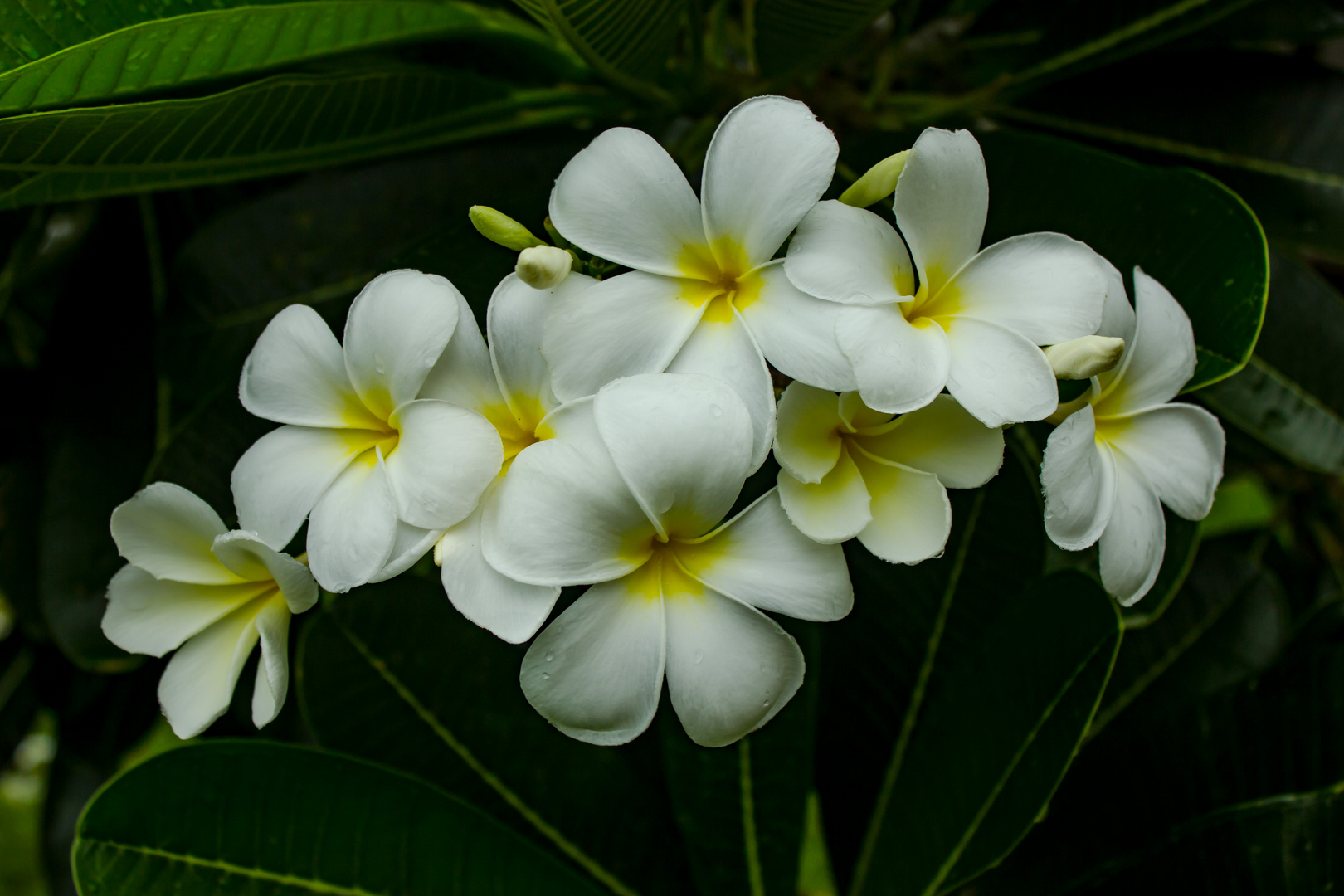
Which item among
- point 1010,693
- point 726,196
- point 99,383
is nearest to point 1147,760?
point 1010,693

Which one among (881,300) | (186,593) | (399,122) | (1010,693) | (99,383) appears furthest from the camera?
(99,383)

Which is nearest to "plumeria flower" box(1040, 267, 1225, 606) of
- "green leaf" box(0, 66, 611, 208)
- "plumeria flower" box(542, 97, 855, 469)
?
"plumeria flower" box(542, 97, 855, 469)

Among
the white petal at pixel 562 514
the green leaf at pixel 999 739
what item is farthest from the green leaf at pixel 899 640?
the white petal at pixel 562 514

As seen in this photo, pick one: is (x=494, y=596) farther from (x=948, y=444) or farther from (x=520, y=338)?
(x=948, y=444)

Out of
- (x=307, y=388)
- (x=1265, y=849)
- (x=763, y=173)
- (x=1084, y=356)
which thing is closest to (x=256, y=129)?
(x=307, y=388)

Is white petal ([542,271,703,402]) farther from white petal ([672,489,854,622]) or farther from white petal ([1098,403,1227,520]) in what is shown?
white petal ([1098,403,1227,520])

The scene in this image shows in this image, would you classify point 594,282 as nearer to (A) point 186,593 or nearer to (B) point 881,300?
(B) point 881,300

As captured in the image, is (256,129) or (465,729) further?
(465,729)

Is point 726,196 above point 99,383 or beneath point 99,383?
above
